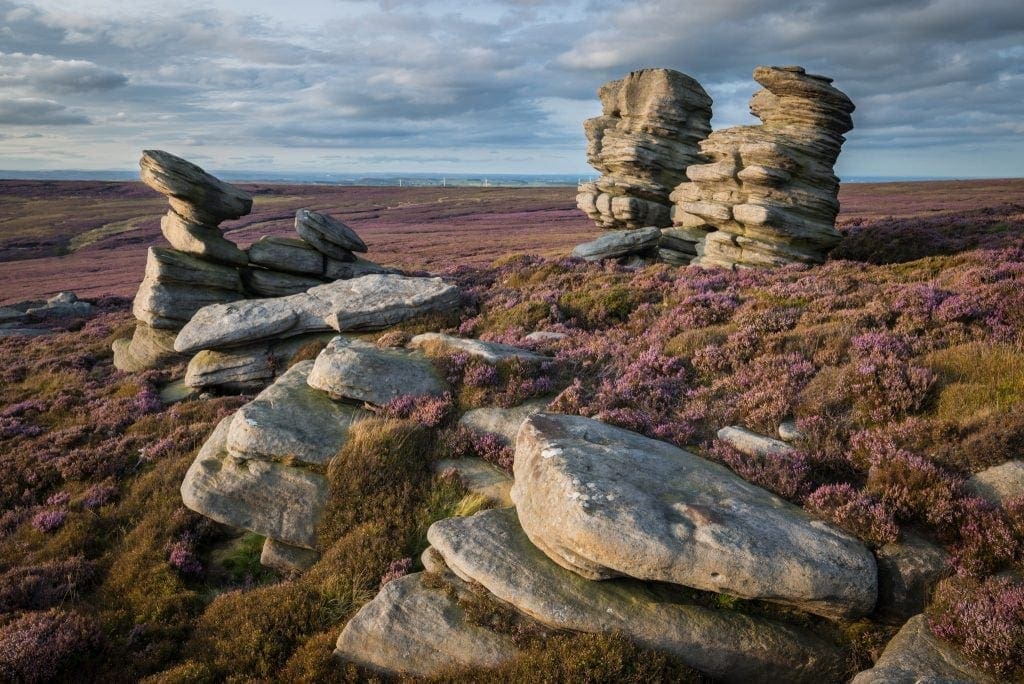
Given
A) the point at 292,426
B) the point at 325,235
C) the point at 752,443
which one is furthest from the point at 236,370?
the point at 752,443

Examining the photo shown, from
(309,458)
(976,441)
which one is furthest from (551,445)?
(976,441)

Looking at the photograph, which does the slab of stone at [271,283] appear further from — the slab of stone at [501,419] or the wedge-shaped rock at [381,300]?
the slab of stone at [501,419]

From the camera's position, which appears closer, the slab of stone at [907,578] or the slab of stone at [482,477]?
the slab of stone at [907,578]

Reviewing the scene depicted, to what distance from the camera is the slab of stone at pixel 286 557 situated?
10.4 meters

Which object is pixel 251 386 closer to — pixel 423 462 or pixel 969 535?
pixel 423 462

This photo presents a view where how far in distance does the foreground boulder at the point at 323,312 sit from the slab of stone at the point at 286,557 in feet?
30.9

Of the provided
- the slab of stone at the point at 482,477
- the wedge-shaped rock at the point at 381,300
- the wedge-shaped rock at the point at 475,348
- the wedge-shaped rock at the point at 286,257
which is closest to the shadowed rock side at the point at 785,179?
the wedge-shaped rock at the point at 381,300

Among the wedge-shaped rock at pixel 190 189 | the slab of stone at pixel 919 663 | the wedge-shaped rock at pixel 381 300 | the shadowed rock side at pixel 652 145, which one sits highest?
the shadowed rock side at pixel 652 145

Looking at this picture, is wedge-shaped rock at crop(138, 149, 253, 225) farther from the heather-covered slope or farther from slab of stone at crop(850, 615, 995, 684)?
slab of stone at crop(850, 615, 995, 684)

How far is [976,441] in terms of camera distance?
8.45 m

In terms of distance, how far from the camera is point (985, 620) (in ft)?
20.9

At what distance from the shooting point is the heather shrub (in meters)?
6.05

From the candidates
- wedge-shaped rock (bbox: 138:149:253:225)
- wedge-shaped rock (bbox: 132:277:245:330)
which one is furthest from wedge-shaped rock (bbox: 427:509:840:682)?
wedge-shaped rock (bbox: 138:149:253:225)

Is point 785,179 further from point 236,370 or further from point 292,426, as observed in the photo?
point 236,370
